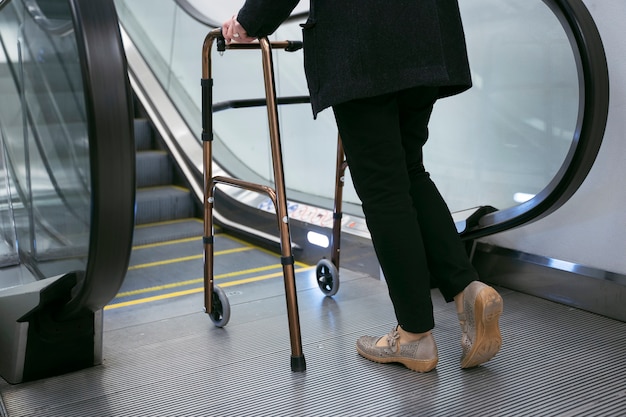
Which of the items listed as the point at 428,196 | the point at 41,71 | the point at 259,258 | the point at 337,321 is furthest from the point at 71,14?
the point at 259,258

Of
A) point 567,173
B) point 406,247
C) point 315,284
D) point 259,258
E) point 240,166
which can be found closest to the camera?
point 406,247

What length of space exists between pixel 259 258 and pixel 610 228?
2041 millimetres

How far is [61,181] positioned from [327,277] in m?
1.34

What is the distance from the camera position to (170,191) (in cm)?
518

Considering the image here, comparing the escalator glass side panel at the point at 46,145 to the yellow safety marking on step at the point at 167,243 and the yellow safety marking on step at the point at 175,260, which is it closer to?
the yellow safety marking on step at the point at 175,260

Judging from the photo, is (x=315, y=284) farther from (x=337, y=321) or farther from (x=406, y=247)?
(x=406, y=247)

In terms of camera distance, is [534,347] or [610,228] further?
[610,228]

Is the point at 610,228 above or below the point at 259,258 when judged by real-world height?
above

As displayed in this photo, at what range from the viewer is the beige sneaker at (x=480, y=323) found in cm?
207

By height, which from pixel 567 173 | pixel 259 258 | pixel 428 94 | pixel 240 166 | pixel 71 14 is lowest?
pixel 259 258

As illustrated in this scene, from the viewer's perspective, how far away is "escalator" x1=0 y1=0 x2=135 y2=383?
1.77 meters

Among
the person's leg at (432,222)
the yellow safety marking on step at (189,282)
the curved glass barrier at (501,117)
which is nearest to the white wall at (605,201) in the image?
the curved glass barrier at (501,117)

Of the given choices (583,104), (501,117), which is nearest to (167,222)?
(501,117)

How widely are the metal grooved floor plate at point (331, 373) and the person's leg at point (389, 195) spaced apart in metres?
Result: 0.25
